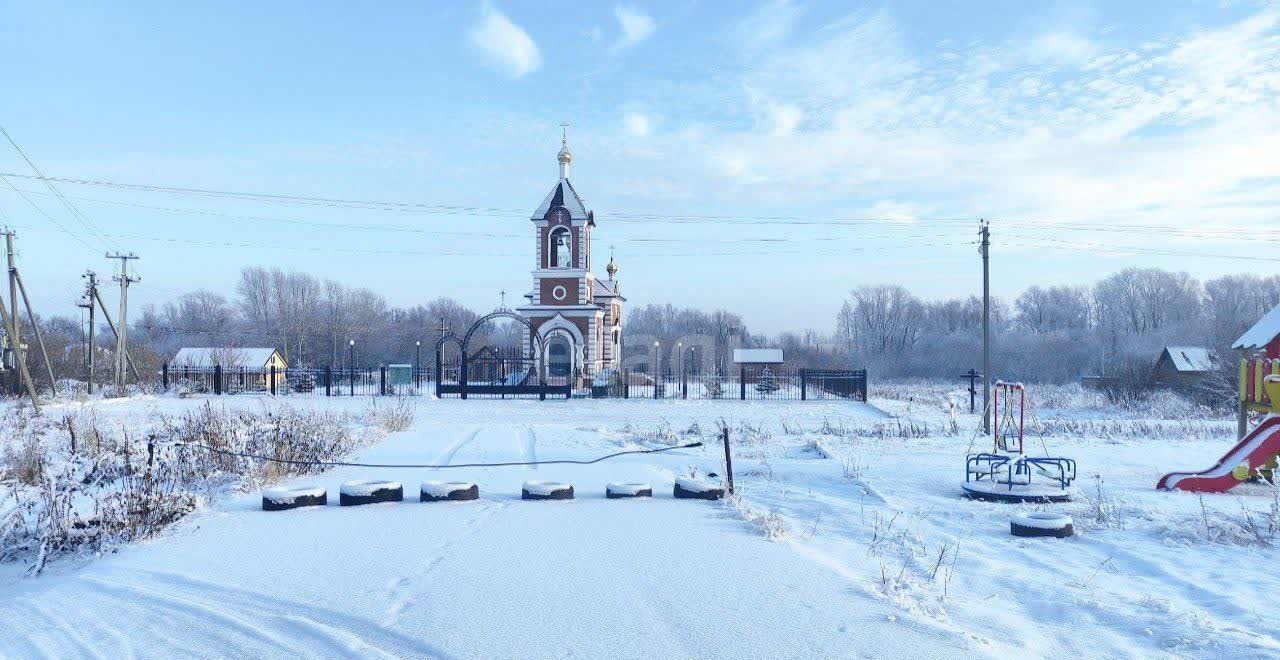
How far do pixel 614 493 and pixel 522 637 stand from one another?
4172mm

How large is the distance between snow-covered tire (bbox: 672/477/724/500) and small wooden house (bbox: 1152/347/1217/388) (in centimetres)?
3171

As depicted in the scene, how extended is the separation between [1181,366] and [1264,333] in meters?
29.0

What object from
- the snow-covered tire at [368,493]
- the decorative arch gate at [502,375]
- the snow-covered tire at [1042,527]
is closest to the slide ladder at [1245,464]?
the snow-covered tire at [1042,527]

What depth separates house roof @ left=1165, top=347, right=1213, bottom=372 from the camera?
3532 cm

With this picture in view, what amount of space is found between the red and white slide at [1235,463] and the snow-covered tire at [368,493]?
362 inches

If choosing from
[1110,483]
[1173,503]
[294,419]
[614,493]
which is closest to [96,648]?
[614,493]

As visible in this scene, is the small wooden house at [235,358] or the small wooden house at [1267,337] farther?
the small wooden house at [235,358]

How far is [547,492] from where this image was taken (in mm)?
8023

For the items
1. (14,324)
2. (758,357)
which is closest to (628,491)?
(14,324)

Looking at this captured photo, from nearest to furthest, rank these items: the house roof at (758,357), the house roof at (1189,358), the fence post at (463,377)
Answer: the fence post at (463,377)
the house roof at (1189,358)
the house roof at (758,357)

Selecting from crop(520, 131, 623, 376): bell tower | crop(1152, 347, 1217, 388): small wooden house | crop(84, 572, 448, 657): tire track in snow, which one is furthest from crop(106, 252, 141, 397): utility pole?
crop(1152, 347, 1217, 388): small wooden house

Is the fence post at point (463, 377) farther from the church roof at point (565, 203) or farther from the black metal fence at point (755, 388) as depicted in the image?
the church roof at point (565, 203)

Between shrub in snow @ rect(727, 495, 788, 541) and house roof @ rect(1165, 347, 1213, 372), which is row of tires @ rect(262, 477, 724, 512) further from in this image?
house roof @ rect(1165, 347, 1213, 372)

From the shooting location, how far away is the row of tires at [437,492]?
24.6ft
